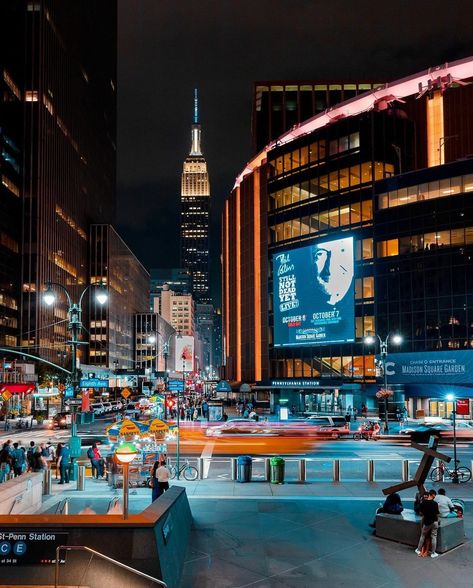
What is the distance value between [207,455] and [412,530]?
1921 centimetres

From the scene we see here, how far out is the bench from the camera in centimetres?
1498

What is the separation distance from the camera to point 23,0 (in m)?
119

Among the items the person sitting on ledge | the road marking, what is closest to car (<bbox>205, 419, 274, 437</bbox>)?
the road marking

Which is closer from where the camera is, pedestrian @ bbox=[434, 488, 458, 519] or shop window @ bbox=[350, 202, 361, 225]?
pedestrian @ bbox=[434, 488, 458, 519]

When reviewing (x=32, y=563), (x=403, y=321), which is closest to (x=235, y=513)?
(x=32, y=563)

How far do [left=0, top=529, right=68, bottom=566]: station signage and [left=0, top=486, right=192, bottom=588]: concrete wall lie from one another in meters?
0.07

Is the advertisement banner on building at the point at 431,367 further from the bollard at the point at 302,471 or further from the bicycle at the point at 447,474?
the bollard at the point at 302,471

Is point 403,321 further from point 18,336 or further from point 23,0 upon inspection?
point 23,0

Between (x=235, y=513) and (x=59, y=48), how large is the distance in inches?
5229

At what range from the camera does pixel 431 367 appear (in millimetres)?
63125

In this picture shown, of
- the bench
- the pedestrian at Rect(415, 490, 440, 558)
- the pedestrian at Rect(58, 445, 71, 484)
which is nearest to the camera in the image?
the pedestrian at Rect(415, 490, 440, 558)

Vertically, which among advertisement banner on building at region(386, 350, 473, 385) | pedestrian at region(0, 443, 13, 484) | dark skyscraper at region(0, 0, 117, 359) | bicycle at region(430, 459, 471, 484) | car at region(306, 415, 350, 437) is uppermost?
dark skyscraper at region(0, 0, 117, 359)

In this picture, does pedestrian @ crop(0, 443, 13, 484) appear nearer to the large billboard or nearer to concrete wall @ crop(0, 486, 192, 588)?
concrete wall @ crop(0, 486, 192, 588)

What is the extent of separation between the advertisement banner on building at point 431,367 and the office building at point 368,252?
0.36 feet
